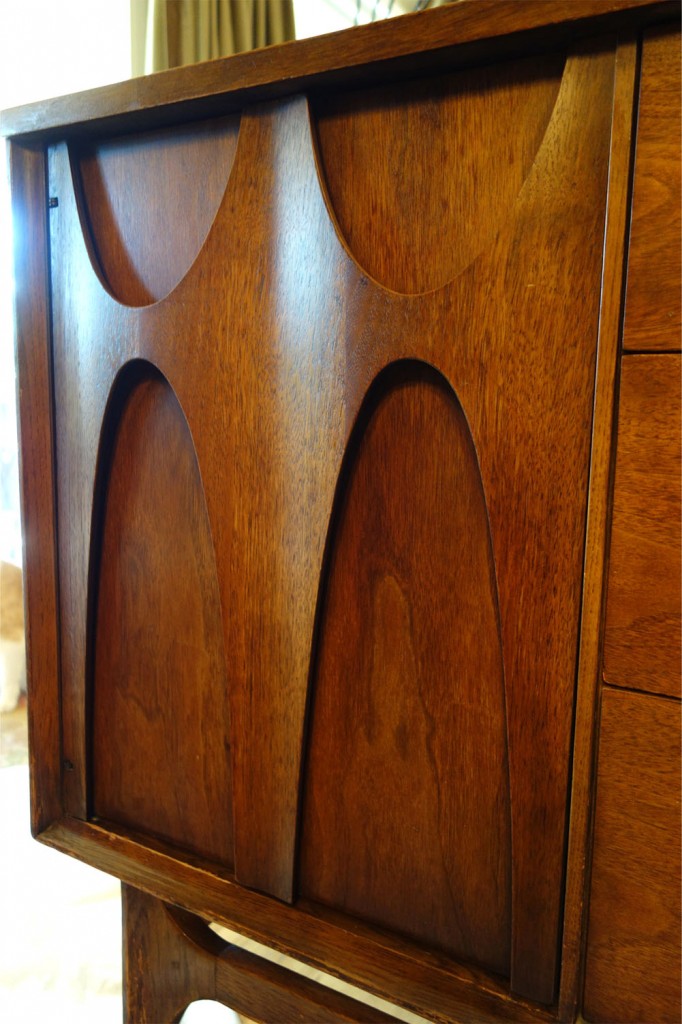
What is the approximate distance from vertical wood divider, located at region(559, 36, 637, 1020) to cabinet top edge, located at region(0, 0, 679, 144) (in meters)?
0.04

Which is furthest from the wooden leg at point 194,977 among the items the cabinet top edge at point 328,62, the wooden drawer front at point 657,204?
the cabinet top edge at point 328,62

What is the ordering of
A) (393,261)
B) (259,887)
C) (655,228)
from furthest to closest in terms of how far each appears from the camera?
(259,887) < (393,261) < (655,228)

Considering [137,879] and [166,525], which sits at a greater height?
[166,525]

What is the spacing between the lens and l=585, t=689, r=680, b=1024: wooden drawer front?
0.50m

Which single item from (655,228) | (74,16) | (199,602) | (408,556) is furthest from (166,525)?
(74,16)

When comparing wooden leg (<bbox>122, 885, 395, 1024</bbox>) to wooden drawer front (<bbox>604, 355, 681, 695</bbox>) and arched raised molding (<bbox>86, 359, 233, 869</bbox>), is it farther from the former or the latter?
wooden drawer front (<bbox>604, 355, 681, 695</bbox>)

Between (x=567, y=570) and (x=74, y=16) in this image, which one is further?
(x=74, y=16)

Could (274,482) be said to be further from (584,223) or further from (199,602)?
(584,223)

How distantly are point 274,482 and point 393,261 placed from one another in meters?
0.20

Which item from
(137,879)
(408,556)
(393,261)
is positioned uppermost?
(393,261)

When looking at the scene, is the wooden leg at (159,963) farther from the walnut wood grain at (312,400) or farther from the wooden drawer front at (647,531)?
the wooden drawer front at (647,531)

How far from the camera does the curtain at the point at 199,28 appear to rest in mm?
1153

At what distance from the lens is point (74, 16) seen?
48.0 inches

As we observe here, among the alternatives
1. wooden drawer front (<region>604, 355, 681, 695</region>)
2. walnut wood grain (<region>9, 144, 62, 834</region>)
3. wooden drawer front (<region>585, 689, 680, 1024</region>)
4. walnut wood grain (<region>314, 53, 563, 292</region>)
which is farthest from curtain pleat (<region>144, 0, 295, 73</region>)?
wooden drawer front (<region>585, 689, 680, 1024</region>)
